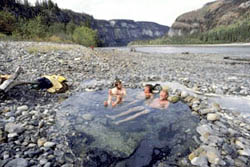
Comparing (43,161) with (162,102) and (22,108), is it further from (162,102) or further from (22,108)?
(162,102)

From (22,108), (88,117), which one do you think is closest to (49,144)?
(88,117)

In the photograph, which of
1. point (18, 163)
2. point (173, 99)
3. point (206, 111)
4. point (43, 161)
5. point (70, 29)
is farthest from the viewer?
point (70, 29)

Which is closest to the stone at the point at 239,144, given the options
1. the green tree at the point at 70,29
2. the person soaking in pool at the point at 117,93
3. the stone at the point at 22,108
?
the person soaking in pool at the point at 117,93

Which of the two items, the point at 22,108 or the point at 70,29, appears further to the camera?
the point at 70,29

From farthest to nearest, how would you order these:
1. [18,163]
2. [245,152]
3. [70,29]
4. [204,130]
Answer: [70,29]
[204,130]
[245,152]
[18,163]

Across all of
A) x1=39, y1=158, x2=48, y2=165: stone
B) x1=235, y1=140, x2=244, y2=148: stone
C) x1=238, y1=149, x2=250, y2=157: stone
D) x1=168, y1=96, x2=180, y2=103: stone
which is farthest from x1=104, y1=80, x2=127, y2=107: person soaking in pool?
x1=238, y1=149, x2=250, y2=157: stone

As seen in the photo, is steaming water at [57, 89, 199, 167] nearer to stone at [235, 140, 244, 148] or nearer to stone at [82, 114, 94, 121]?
stone at [82, 114, 94, 121]

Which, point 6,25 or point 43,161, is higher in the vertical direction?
point 6,25

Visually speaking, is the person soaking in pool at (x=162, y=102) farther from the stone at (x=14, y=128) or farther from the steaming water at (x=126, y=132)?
the stone at (x=14, y=128)

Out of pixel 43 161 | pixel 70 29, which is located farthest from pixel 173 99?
pixel 70 29

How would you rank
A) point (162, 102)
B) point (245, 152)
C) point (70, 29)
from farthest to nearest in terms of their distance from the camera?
1. point (70, 29)
2. point (162, 102)
3. point (245, 152)

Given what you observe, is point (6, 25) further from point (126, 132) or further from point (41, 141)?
point (126, 132)

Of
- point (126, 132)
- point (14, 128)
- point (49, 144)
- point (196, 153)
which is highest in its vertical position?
point (14, 128)

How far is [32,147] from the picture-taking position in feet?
11.3
